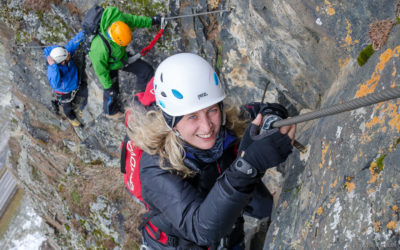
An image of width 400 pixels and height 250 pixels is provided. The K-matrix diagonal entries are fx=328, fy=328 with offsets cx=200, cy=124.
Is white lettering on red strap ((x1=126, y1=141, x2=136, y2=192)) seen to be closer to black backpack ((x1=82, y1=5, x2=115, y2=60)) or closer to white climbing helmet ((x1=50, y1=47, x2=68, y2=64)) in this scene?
black backpack ((x1=82, y1=5, x2=115, y2=60))

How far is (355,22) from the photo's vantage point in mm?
3512

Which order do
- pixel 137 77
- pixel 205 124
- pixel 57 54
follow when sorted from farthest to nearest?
1. pixel 137 77
2. pixel 57 54
3. pixel 205 124

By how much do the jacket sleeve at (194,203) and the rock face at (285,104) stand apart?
29.4 inches

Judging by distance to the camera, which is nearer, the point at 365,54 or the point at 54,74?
the point at 365,54

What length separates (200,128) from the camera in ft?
11.9

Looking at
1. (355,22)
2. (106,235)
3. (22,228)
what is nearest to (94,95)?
(106,235)

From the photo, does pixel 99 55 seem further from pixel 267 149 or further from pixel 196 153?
pixel 267 149

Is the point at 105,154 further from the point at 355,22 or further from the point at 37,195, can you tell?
the point at 355,22

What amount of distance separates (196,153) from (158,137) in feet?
1.55

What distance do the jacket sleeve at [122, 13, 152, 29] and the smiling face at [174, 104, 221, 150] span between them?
4.54m

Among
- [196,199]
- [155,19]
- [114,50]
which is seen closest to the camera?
[196,199]

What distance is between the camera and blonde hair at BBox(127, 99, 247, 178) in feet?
11.6


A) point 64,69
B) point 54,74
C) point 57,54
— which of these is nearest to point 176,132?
point 57,54

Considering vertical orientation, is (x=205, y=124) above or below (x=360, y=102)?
below
